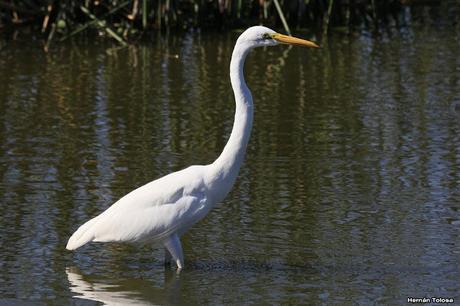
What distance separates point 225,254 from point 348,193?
1.81 meters

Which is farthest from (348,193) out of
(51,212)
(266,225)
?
(51,212)

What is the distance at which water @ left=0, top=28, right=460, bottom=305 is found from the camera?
7.39 metres

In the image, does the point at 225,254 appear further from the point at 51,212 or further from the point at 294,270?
the point at 51,212

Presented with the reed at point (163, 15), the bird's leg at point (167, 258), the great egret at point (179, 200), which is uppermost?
the reed at point (163, 15)

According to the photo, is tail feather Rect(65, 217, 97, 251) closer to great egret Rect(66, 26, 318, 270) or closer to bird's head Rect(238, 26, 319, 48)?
great egret Rect(66, 26, 318, 270)

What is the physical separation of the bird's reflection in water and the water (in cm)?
2

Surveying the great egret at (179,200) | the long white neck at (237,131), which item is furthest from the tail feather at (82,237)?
the long white neck at (237,131)

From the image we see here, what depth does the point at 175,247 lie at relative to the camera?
294 inches

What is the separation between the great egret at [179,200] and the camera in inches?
291

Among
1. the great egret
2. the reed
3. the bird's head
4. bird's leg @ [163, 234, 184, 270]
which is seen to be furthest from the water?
the bird's head

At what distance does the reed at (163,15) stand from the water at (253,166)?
0.57 m

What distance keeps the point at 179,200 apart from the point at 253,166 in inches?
115

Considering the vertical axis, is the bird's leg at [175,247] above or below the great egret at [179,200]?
below

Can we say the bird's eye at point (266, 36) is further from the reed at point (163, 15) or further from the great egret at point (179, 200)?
the reed at point (163, 15)
